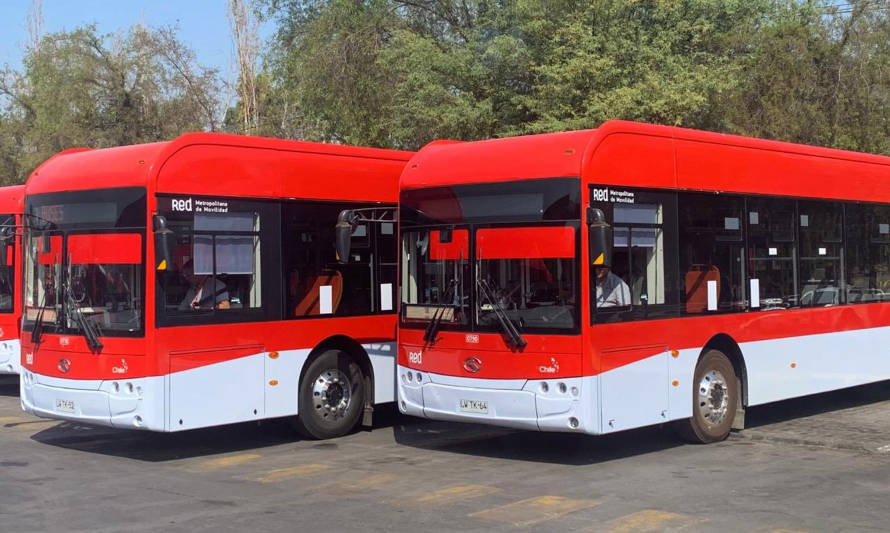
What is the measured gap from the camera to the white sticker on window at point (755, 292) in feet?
42.6

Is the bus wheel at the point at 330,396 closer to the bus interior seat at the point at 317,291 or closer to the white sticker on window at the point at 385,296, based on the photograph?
the bus interior seat at the point at 317,291

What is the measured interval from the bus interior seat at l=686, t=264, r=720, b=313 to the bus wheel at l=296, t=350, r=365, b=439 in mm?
4015

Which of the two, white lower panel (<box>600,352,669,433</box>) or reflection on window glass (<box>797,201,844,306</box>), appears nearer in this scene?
white lower panel (<box>600,352,669,433</box>)

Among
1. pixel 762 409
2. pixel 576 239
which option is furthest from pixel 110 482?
pixel 762 409

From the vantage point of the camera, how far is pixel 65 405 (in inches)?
467

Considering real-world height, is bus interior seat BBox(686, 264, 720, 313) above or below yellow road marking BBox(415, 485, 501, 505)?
above

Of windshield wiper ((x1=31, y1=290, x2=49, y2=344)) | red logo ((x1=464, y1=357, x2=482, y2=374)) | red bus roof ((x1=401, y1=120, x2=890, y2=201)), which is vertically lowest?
red logo ((x1=464, y1=357, x2=482, y2=374))

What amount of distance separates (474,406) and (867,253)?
21.9 ft

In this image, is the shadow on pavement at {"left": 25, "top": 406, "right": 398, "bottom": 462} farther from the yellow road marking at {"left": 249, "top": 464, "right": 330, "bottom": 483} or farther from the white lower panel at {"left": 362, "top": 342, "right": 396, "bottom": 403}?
the yellow road marking at {"left": 249, "top": 464, "right": 330, "bottom": 483}

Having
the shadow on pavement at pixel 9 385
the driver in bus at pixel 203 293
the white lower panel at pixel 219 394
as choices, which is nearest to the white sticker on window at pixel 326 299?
the white lower panel at pixel 219 394

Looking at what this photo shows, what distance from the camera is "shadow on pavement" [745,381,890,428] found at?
14.6 meters

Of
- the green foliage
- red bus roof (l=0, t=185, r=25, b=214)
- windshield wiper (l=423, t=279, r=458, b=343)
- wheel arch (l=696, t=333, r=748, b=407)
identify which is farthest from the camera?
the green foliage

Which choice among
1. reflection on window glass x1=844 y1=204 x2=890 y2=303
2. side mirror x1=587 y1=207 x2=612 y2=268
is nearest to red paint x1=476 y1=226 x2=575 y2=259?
side mirror x1=587 y1=207 x2=612 y2=268

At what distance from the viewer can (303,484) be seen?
34.0 ft
